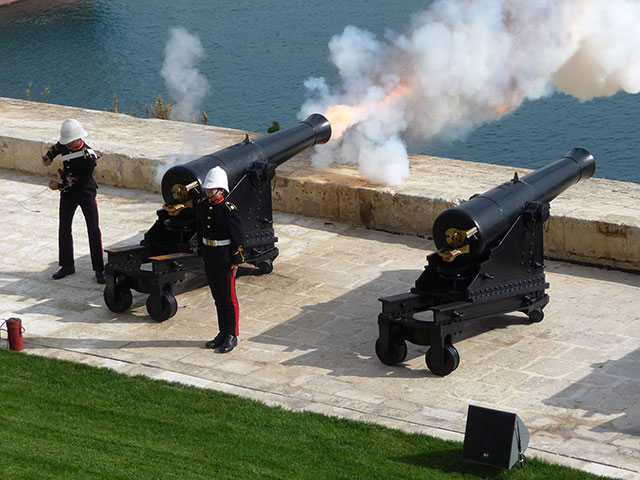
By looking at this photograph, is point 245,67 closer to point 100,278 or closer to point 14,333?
point 100,278

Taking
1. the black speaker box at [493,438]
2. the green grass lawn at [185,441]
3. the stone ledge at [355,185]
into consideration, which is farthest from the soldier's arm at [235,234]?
the stone ledge at [355,185]

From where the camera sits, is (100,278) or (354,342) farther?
(100,278)

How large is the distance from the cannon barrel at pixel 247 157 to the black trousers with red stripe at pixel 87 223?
708 mm

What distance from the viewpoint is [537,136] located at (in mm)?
25922

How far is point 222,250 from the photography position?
866cm

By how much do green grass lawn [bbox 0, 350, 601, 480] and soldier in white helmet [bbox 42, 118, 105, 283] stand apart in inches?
90.9

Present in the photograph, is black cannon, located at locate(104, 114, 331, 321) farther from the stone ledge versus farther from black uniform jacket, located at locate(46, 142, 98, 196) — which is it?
the stone ledge

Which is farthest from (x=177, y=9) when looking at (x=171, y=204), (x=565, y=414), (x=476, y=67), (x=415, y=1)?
(x=565, y=414)

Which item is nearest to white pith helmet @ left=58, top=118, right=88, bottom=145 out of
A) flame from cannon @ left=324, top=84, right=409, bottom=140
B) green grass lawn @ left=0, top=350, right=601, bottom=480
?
green grass lawn @ left=0, top=350, right=601, bottom=480

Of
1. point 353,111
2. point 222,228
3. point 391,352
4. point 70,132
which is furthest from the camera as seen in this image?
point 353,111

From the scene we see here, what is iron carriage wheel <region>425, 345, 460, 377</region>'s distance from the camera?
26.5 ft

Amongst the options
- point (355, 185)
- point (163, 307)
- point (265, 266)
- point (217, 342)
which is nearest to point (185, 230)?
point (163, 307)

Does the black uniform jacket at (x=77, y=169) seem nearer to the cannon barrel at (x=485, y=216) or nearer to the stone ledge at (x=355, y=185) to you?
the stone ledge at (x=355, y=185)

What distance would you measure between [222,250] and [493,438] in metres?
2.87
